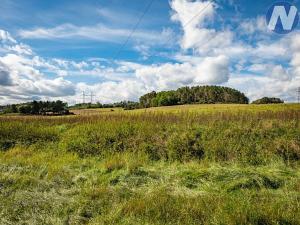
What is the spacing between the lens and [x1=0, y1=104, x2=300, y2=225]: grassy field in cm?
477

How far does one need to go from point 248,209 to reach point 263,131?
27.6 feet

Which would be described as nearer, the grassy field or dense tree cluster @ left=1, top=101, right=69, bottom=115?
the grassy field

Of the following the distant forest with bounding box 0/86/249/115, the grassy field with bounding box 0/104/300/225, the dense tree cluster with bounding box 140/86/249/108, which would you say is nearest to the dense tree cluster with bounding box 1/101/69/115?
the distant forest with bounding box 0/86/249/115

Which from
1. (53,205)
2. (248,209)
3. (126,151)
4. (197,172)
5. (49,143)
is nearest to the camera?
(248,209)

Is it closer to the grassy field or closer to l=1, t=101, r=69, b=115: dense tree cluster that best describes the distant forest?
l=1, t=101, r=69, b=115: dense tree cluster

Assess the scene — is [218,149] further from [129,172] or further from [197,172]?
[129,172]

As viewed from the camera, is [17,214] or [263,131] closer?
[17,214]

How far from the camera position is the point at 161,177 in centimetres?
737

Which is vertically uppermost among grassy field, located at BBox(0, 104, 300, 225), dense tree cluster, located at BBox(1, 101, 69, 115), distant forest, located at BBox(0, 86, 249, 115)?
distant forest, located at BBox(0, 86, 249, 115)

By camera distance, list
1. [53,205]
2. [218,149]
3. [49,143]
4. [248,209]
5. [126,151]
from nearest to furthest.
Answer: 1. [248,209]
2. [53,205]
3. [218,149]
4. [126,151]
5. [49,143]

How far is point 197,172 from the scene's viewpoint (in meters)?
7.58

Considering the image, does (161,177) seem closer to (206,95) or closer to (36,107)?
(36,107)

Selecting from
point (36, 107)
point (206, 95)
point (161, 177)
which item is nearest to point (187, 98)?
point (206, 95)

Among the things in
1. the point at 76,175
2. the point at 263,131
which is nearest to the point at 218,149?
the point at 263,131
